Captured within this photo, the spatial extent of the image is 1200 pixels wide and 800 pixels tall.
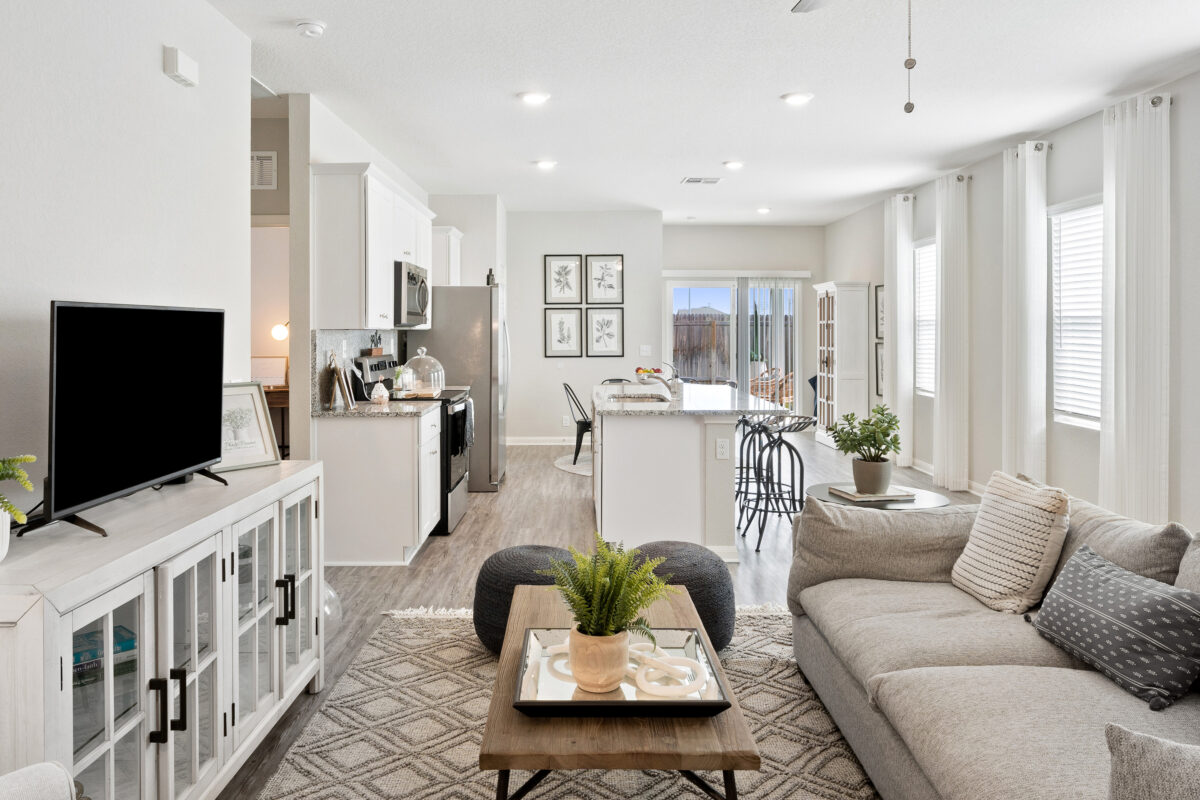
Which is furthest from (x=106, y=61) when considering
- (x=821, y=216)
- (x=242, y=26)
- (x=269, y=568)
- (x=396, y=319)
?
(x=821, y=216)

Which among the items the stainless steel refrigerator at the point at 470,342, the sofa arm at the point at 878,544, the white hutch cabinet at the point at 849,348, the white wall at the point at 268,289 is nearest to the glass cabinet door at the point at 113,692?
the sofa arm at the point at 878,544

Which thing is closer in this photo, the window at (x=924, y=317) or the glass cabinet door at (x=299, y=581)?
the glass cabinet door at (x=299, y=581)

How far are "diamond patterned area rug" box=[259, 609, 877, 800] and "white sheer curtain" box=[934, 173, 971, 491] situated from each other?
13.5 feet

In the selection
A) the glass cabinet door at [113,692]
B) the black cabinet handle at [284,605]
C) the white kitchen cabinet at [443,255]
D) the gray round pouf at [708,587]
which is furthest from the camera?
the white kitchen cabinet at [443,255]

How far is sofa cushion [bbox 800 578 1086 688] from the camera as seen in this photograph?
213 centimetres

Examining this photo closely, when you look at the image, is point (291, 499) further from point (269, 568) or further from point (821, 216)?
point (821, 216)

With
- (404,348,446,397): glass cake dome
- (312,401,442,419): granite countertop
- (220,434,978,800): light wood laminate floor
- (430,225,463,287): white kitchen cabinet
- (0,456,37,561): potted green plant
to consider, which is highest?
(430,225,463,287): white kitchen cabinet

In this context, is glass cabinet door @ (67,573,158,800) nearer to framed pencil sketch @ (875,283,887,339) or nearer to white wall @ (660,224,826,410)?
framed pencil sketch @ (875,283,887,339)

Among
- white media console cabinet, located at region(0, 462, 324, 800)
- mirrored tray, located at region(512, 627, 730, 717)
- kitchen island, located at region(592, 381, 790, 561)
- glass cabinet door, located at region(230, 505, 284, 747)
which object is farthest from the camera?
kitchen island, located at region(592, 381, 790, 561)

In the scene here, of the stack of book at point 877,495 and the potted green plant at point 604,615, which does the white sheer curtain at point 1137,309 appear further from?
the potted green plant at point 604,615

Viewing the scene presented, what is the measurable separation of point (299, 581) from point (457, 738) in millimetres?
738

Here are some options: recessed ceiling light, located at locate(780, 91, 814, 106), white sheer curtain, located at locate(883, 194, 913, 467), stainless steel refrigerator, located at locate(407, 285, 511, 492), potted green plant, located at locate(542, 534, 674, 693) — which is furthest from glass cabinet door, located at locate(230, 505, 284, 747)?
white sheer curtain, located at locate(883, 194, 913, 467)

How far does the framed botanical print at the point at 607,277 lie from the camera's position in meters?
9.19

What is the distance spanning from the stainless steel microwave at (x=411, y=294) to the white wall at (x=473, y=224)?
1.89m
